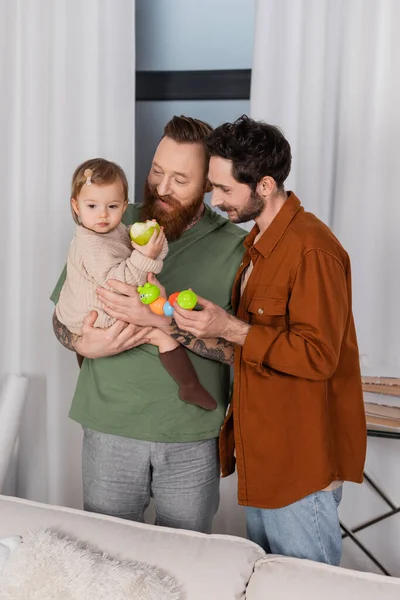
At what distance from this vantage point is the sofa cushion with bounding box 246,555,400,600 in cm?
147

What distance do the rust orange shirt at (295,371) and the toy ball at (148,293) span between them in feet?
0.67

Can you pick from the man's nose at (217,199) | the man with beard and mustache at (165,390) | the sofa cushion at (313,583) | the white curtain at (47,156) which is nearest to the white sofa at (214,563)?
the sofa cushion at (313,583)

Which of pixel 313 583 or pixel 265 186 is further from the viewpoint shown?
pixel 265 186

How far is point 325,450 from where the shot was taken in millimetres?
1606

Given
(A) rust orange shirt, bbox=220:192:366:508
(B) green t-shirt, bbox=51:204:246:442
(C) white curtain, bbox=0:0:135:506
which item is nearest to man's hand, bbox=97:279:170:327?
(B) green t-shirt, bbox=51:204:246:442

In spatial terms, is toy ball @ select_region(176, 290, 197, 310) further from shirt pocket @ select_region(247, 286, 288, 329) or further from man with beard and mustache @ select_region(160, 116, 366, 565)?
shirt pocket @ select_region(247, 286, 288, 329)

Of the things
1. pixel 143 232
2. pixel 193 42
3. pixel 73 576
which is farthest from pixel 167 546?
pixel 193 42

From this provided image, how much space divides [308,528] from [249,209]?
0.71 m

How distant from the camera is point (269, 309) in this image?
1.58m

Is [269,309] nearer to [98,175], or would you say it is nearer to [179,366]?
[179,366]

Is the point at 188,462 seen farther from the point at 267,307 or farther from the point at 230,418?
the point at 267,307

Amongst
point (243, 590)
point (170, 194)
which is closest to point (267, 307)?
point (170, 194)

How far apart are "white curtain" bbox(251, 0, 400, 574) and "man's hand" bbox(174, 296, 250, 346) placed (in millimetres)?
922

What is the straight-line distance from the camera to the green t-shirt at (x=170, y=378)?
1716 millimetres
